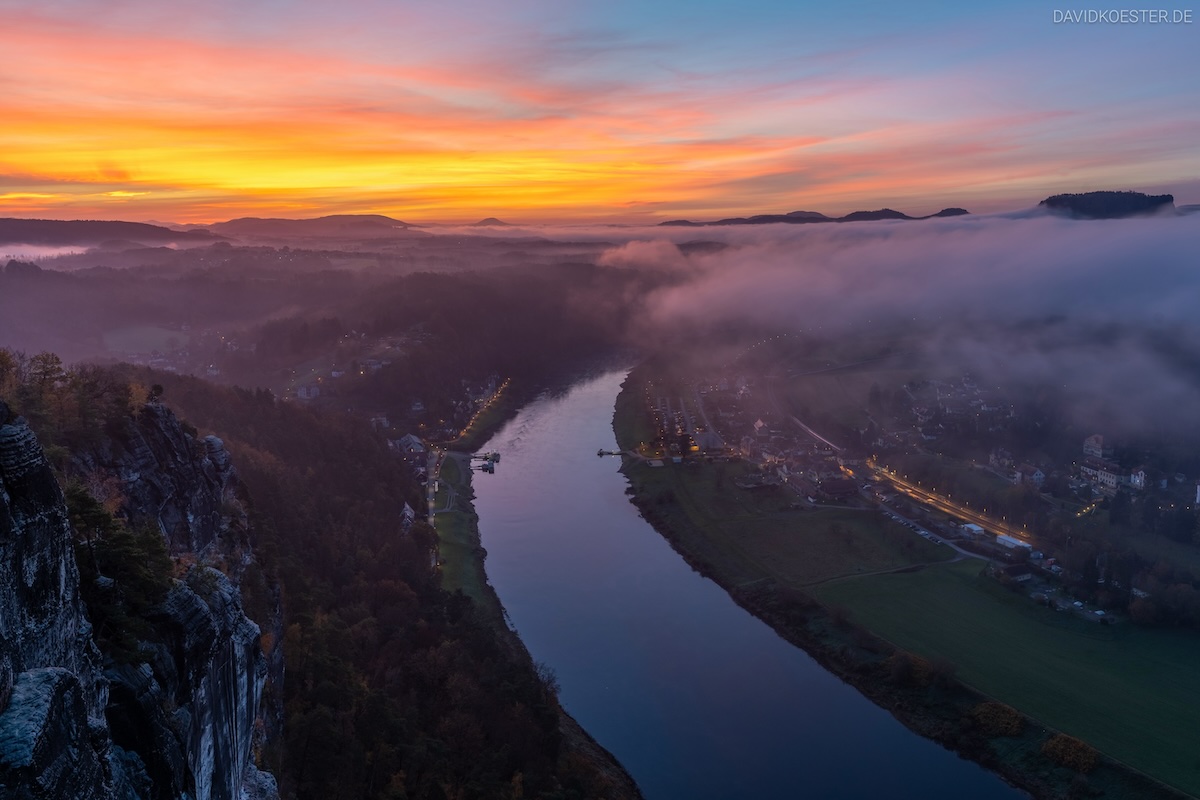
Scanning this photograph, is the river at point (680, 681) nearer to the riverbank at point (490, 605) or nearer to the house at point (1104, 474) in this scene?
the riverbank at point (490, 605)

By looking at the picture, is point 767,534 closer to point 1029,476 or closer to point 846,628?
point 846,628

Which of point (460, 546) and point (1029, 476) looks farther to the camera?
point (1029, 476)

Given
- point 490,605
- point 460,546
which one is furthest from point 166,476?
point 460,546

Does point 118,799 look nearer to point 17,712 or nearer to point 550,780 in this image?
point 17,712

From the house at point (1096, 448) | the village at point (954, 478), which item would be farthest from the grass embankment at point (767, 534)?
the house at point (1096, 448)

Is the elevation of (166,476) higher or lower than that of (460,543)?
higher

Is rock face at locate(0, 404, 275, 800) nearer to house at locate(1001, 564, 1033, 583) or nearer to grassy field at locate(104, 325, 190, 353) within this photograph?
house at locate(1001, 564, 1033, 583)

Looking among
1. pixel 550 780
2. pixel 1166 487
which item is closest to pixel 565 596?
pixel 550 780
